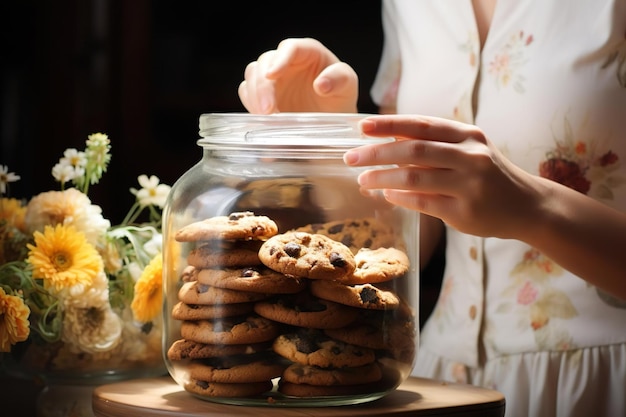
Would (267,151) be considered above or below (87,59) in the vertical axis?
below

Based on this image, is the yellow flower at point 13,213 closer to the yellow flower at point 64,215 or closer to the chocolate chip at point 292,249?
the yellow flower at point 64,215

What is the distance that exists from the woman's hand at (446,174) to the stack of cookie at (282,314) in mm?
74

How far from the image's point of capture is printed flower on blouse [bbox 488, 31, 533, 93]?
113cm

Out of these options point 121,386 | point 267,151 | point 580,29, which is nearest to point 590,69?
point 580,29

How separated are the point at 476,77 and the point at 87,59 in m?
1.19

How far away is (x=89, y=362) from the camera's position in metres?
0.93

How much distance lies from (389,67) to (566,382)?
605 millimetres

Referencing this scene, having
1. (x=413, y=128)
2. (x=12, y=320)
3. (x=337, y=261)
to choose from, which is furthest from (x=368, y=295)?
(x=12, y=320)

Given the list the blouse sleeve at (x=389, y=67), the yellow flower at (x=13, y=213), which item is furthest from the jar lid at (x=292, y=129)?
the blouse sleeve at (x=389, y=67)

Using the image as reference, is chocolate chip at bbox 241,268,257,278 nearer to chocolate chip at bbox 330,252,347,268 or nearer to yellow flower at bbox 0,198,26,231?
chocolate chip at bbox 330,252,347,268

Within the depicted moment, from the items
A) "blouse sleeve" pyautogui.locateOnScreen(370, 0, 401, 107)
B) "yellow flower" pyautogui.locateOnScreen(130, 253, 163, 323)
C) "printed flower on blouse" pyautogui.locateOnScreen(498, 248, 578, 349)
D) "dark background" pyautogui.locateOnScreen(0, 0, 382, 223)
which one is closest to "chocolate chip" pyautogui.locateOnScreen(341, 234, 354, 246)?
"yellow flower" pyautogui.locateOnScreen(130, 253, 163, 323)

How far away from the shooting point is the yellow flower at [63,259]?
897 mm

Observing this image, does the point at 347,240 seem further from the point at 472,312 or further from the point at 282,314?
the point at 472,312

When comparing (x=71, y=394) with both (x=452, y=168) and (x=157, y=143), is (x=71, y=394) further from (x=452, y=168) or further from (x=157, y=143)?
(x=157, y=143)
